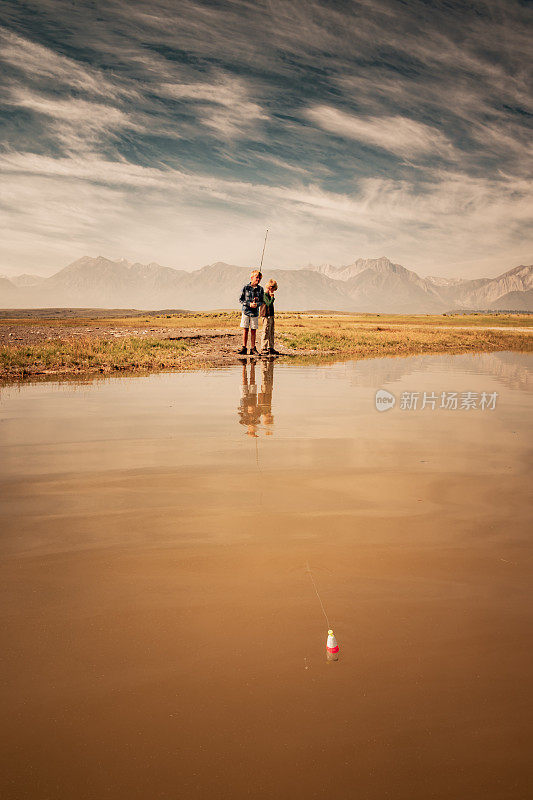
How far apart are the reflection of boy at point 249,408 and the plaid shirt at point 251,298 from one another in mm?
6148

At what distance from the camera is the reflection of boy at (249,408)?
9.43 metres

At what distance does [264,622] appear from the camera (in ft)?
11.2

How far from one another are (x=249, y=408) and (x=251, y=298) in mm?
11143

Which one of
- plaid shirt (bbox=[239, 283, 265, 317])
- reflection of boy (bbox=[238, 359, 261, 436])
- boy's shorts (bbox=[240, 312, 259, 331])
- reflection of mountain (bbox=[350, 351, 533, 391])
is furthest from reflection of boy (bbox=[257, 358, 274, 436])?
reflection of mountain (bbox=[350, 351, 533, 391])

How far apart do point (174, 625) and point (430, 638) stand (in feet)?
5.58

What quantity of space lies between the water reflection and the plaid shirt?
3267 mm

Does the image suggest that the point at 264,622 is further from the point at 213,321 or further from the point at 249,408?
the point at 213,321

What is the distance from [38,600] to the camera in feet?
12.0

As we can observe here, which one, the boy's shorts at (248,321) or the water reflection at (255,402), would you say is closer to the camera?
the water reflection at (255,402)

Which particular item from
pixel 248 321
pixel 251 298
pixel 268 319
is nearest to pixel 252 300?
pixel 251 298

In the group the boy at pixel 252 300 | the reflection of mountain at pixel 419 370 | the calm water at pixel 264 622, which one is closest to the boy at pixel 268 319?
the boy at pixel 252 300

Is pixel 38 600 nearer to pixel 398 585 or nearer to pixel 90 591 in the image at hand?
pixel 90 591

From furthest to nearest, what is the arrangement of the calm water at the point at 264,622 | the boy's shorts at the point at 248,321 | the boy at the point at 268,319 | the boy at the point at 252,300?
the boy at the point at 268,319 → the boy's shorts at the point at 248,321 → the boy at the point at 252,300 → the calm water at the point at 264,622

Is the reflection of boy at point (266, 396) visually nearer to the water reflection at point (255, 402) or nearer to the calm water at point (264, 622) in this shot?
the water reflection at point (255, 402)
